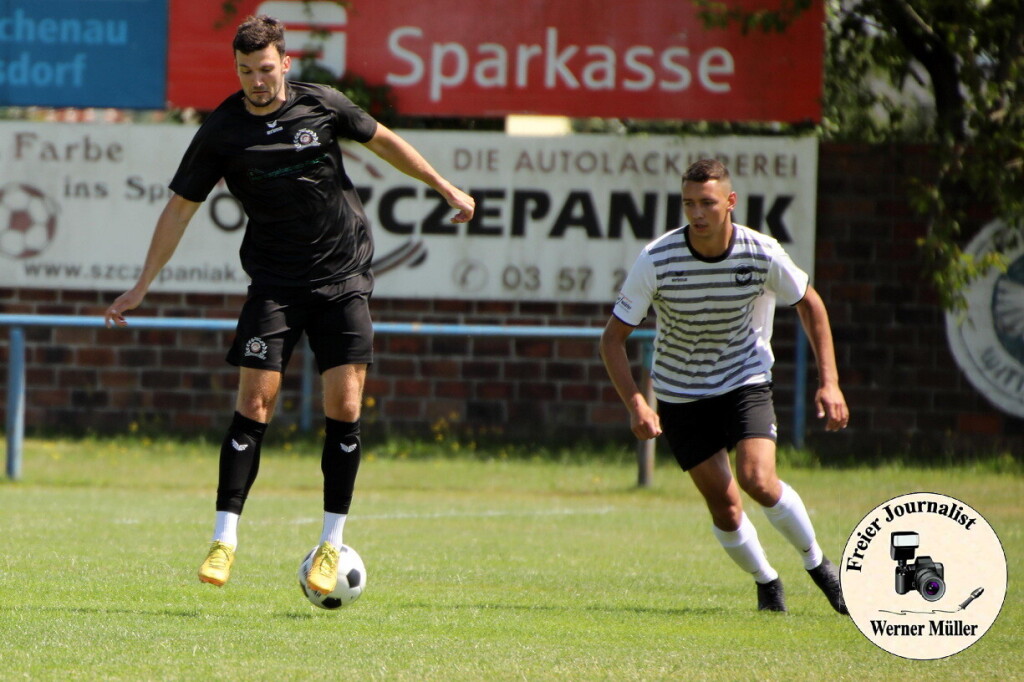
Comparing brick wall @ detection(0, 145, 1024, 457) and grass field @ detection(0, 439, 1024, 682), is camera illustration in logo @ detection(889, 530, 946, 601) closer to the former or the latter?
grass field @ detection(0, 439, 1024, 682)

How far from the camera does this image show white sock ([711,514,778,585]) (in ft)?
22.5

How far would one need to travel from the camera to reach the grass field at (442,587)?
5.40 m

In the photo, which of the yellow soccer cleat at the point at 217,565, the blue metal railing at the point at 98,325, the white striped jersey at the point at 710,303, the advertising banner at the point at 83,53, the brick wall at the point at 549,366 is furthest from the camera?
the advertising banner at the point at 83,53

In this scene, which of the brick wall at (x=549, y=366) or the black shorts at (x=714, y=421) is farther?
the brick wall at (x=549, y=366)

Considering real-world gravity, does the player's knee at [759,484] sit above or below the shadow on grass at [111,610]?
A: above

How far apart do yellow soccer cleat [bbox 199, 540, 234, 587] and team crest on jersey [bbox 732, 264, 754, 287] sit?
2446mm

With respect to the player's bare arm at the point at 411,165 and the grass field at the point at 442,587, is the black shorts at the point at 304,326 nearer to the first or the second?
the player's bare arm at the point at 411,165

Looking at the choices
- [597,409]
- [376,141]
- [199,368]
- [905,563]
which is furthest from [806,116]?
[905,563]

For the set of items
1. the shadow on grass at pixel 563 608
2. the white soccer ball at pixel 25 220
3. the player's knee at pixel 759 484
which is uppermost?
the white soccer ball at pixel 25 220

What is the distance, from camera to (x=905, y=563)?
5.49 metres
